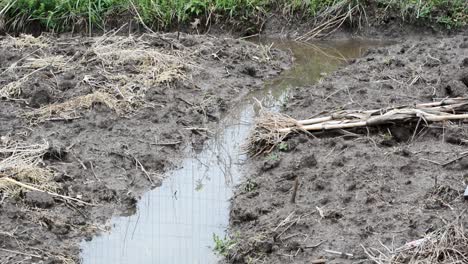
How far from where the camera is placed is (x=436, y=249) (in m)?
4.79

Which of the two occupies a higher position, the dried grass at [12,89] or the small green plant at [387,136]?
the small green plant at [387,136]

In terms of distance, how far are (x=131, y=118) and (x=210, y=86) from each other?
117cm

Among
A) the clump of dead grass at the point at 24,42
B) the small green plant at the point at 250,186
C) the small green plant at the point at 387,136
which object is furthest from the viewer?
the clump of dead grass at the point at 24,42

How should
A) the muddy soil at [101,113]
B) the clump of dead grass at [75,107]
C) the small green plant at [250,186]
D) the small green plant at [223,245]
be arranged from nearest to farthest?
the small green plant at [223,245] < the muddy soil at [101,113] < the small green plant at [250,186] < the clump of dead grass at [75,107]

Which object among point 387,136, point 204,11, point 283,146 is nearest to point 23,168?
point 283,146

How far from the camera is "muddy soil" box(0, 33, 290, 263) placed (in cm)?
605

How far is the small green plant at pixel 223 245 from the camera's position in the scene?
5805 millimetres

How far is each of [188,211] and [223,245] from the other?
2.19 feet

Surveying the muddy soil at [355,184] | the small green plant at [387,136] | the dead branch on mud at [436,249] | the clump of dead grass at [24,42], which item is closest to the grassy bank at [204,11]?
the clump of dead grass at [24,42]

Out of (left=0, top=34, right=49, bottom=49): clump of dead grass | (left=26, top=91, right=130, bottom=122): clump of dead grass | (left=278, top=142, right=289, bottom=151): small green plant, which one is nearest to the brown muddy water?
(left=278, top=142, right=289, bottom=151): small green plant

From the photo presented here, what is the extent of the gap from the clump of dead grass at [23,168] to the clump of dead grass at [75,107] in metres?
0.67

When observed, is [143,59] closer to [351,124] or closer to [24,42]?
[24,42]

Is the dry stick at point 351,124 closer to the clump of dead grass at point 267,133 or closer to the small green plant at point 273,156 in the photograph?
the clump of dead grass at point 267,133

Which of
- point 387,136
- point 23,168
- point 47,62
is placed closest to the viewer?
point 23,168
